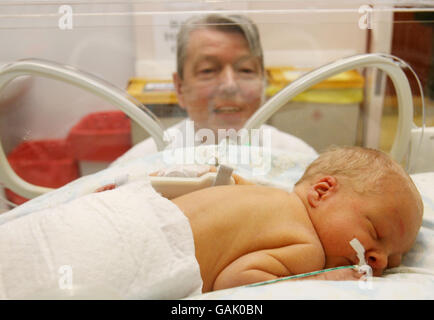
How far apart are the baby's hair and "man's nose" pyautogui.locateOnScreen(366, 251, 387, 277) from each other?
118 millimetres

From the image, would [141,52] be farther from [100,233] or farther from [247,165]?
[100,233]

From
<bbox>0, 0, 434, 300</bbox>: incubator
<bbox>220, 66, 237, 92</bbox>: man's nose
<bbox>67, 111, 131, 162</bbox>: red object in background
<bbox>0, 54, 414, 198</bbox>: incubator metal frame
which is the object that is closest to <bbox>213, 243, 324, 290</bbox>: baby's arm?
<bbox>0, 0, 434, 300</bbox>: incubator

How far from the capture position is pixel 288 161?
1.28 meters

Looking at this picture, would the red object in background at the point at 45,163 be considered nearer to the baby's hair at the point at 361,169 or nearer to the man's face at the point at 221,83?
the man's face at the point at 221,83

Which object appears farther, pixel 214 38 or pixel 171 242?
pixel 214 38

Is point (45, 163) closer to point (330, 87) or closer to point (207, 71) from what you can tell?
point (207, 71)

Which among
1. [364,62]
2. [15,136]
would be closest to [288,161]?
[364,62]

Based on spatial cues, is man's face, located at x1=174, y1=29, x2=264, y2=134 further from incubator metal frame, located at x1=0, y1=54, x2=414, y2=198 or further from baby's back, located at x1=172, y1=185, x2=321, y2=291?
baby's back, located at x1=172, y1=185, x2=321, y2=291

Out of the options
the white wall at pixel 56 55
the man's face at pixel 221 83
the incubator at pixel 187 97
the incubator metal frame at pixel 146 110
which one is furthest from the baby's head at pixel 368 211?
the white wall at pixel 56 55

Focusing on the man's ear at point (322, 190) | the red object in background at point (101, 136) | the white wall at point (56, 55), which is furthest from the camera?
the red object in background at point (101, 136)

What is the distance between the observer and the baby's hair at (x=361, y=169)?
0.90 m

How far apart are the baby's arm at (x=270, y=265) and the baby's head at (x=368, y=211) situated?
59 mm

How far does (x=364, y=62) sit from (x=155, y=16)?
57 centimetres

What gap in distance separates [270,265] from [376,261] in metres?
0.23
